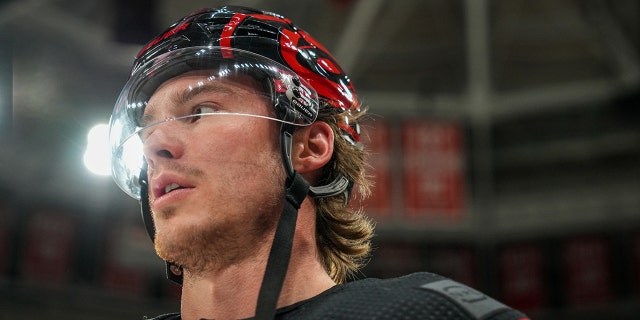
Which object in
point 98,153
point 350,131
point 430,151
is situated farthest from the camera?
point 430,151

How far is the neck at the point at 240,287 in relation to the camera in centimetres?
186

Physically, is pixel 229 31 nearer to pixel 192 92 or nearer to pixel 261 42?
pixel 261 42

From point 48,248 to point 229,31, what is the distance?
583cm

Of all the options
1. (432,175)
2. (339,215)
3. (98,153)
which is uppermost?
(432,175)

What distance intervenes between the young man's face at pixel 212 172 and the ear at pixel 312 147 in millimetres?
134

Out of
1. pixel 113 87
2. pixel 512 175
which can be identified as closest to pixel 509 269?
pixel 512 175

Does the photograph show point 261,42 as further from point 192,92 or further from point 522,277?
point 522,277

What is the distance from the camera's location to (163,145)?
6.27ft

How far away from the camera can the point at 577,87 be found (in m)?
10.1

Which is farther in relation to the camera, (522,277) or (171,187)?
(522,277)

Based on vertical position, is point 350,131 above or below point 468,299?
above

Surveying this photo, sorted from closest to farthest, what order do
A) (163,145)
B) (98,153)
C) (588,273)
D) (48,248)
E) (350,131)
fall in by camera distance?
(163,145) < (350,131) < (98,153) < (48,248) < (588,273)

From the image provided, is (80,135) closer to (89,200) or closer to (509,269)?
(89,200)

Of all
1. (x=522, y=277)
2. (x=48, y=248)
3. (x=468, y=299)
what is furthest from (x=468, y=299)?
(x=522, y=277)
